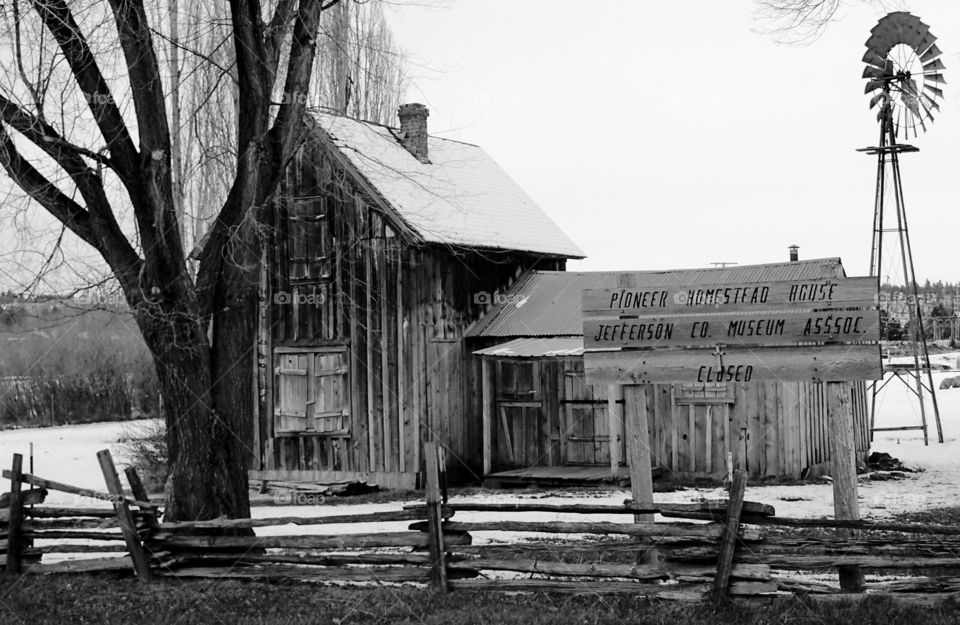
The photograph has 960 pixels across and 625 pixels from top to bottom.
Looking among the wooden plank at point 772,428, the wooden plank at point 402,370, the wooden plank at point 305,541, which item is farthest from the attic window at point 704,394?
the wooden plank at point 305,541

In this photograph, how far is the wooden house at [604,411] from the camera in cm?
1834

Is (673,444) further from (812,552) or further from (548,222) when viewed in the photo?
(812,552)

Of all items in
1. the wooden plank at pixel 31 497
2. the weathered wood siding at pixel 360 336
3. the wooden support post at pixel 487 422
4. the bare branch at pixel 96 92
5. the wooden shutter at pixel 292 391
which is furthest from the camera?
the wooden shutter at pixel 292 391

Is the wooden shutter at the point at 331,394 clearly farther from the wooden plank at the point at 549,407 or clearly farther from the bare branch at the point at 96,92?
the bare branch at the point at 96,92

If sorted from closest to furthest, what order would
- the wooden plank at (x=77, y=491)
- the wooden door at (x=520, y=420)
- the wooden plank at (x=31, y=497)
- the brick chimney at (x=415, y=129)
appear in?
the wooden plank at (x=77, y=491) → the wooden plank at (x=31, y=497) → the wooden door at (x=520, y=420) → the brick chimney at (x=415, y=129)

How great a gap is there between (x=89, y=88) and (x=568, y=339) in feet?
34.1

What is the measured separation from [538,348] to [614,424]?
5.88 ft

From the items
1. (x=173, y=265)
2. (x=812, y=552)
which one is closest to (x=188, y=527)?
(x=173, y=265)

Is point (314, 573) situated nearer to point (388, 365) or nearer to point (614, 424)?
point (388, 365)

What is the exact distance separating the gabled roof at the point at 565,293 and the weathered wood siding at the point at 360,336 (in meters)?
0.67

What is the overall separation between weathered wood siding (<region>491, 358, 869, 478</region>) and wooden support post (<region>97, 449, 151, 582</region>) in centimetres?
934

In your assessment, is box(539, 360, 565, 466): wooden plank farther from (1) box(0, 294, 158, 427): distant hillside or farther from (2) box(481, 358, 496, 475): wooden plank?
(1) box(0, 294, 158, 427): distant hillside

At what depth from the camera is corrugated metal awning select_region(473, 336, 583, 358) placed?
59.3 ft

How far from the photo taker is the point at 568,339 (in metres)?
19.1
